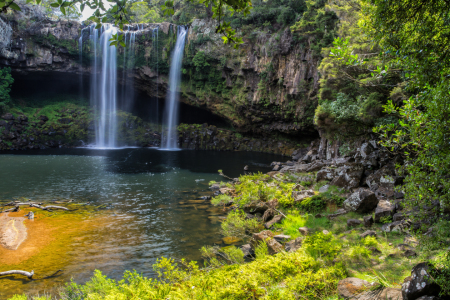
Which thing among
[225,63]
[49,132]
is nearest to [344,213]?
[225,63]

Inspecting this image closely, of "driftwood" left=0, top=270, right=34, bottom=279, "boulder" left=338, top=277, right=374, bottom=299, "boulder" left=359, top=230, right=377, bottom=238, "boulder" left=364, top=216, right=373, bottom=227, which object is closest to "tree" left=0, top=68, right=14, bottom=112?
"driftwood" left=0, top=270, right=34, bottom=279

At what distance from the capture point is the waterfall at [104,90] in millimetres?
39875

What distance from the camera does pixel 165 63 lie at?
39625 mm

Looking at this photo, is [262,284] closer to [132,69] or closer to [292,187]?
[292,187]

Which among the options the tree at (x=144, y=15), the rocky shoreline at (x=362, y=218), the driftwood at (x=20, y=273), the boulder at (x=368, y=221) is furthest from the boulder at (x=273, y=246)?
the tree at (x=144, y=15)

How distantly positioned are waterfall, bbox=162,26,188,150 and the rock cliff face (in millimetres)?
924

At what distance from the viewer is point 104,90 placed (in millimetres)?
42281

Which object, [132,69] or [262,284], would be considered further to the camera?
[132,69]

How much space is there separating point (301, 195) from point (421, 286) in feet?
27.0

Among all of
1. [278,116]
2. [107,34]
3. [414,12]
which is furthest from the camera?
[107,34]

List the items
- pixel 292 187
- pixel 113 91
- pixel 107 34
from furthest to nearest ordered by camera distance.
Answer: pixel 113 91 < pixel 107 34 < pixel 292 187

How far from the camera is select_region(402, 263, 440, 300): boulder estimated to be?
10.6ft

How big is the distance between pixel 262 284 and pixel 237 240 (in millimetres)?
5084

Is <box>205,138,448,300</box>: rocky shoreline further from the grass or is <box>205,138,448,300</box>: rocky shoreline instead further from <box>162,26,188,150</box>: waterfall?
<box>162,26,188,150</box>: waterfall
